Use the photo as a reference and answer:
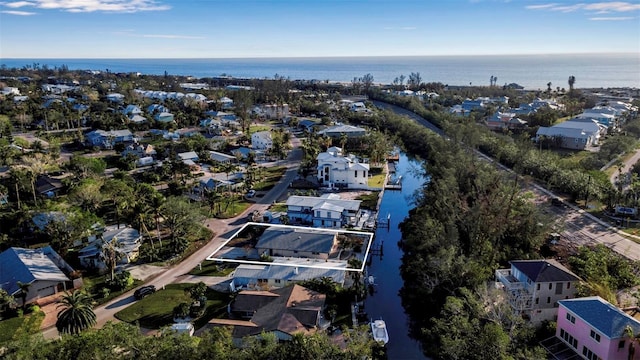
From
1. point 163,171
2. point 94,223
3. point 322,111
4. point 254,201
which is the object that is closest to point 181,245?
point 94,223

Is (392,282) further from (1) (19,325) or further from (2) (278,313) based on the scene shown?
(1) (19,325)

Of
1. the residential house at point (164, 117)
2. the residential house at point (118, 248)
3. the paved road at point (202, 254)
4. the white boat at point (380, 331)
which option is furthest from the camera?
the residential house at point (164, 117)

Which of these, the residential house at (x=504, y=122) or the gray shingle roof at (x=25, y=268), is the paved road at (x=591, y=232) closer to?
the gray shingle roof at (x=25, y=268)

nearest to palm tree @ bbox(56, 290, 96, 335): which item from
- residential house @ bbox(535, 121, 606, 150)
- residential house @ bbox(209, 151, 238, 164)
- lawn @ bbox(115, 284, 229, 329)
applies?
lawn @ bbox(115, 284, 229, 329)

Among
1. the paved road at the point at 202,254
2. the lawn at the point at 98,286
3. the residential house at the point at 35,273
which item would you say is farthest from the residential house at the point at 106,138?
the lawn at the point at 98,286

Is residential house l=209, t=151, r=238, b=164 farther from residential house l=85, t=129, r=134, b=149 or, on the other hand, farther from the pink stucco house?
the pink stucco house

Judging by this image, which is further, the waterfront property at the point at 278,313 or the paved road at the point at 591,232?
the paved road at the point at 591,232

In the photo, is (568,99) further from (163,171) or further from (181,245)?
(181,245)
